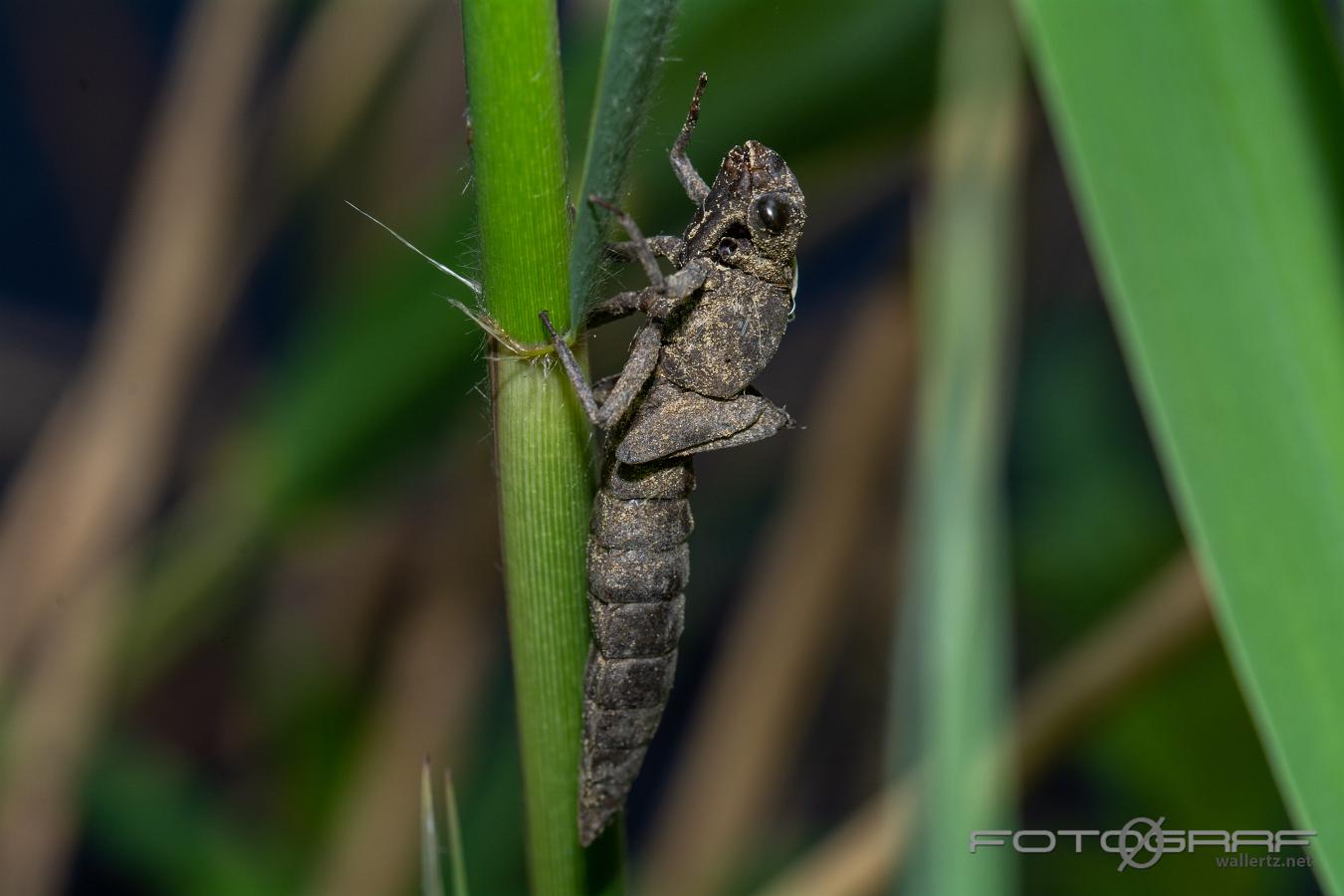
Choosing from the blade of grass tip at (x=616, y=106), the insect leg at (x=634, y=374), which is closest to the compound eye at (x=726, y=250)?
the insect leg at (x=634, y=374)

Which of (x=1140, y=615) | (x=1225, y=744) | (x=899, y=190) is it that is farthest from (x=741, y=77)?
(x=1225, y=744)

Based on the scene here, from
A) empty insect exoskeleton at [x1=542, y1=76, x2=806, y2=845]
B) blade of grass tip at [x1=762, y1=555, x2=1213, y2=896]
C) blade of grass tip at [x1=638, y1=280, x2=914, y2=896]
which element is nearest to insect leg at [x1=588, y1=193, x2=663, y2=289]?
empty insect exoskeleton at [x1=542, y1=76, x2=806, y2=845]

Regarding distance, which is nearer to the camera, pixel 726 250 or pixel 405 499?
pixel 726 250

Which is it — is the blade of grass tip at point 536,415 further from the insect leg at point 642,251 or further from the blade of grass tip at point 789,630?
the blade of grass tip at point 789,630

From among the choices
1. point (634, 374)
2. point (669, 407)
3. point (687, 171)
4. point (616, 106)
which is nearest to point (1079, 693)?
point (669, 407)

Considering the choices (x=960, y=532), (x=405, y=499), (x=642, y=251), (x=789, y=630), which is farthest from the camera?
(x=405, y=499)

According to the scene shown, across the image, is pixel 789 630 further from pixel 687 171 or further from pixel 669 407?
pixel 687 171

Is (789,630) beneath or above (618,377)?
beneath
